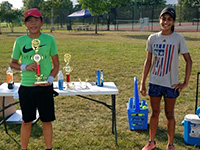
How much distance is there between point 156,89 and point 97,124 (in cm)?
179

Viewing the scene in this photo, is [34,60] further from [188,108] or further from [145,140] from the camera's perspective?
[188,108]

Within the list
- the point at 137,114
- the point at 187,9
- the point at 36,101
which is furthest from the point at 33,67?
the point at 187,9

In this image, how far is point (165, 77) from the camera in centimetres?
329

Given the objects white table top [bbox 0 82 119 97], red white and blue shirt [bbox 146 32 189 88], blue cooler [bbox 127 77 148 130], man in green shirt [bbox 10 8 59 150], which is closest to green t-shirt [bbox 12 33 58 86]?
man in green shirt [bbox 10 8 59 150]

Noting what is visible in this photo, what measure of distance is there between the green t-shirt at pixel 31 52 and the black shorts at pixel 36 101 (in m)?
0.10

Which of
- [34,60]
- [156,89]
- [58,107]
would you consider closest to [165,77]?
[156,89]

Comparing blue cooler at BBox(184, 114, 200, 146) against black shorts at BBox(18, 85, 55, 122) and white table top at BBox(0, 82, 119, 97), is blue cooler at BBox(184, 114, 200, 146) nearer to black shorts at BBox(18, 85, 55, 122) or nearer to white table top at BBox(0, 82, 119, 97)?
white table top at BBox(0, 82, 119, 97)

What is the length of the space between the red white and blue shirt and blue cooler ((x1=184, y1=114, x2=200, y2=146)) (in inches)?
33.0

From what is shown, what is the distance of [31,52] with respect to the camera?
297 centimetres

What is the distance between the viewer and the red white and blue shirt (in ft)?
10.5

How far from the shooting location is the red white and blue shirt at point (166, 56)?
10.5 ft

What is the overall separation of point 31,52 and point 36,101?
1.95 feet

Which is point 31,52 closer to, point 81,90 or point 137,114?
point 81,90

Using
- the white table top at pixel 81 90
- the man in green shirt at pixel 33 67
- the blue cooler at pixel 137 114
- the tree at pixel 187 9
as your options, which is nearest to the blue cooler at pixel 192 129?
the blue cooler at pixel 137 114
